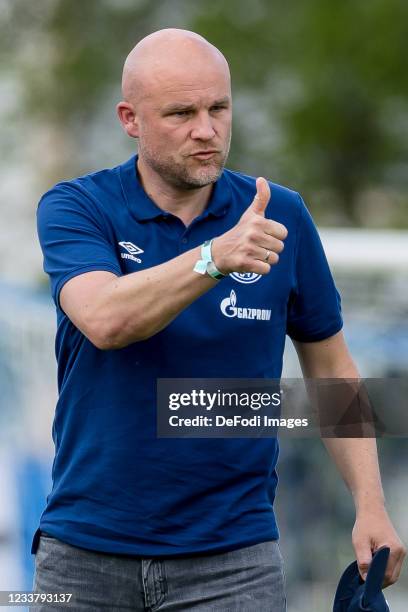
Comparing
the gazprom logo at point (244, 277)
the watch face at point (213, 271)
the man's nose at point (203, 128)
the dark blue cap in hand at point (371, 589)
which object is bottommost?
the dark blue cap in hand at point (371, 589)

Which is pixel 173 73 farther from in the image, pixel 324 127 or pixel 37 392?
pixel 324 127

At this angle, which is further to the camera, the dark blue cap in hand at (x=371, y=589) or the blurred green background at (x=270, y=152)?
the blurred green background at (x=270, y=152)

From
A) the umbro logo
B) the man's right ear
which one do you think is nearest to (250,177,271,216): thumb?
the umbro logo

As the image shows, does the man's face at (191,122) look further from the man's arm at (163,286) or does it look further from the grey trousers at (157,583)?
the grey trousers at (157,583)

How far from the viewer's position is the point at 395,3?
12.8 m

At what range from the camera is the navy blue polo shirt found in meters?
3.33

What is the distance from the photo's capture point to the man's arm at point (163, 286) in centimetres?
294

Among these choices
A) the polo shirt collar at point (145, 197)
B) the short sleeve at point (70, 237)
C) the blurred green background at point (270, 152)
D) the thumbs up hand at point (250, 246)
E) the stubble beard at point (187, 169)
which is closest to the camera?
the thumbs up hand at point (250, 246)

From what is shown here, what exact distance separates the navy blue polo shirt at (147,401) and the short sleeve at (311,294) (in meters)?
0.08

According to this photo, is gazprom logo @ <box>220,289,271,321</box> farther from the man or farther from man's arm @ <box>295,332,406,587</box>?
man's arm @ <box>295,332,406,587</box>

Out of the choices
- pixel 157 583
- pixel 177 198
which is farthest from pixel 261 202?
pixel 157 583

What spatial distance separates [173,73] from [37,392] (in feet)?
12.3

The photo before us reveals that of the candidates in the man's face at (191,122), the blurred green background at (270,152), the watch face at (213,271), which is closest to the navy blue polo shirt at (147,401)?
the man's face at (191,122)

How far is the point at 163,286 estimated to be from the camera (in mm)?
2990
